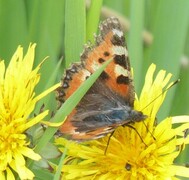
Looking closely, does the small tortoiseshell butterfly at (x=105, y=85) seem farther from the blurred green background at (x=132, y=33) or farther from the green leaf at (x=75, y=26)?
the blurred green background at (x=132, y=33)

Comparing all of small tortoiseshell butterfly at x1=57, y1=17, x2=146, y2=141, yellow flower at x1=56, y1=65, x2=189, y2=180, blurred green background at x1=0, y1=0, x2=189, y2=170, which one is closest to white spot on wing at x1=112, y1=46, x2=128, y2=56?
small tortoiseshell butterfly at x1=57, y1=17, x2=146, y2=141

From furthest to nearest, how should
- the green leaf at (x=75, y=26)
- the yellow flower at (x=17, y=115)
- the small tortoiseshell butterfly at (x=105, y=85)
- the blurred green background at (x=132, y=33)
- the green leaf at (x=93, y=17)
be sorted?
the blurred green background at (x=132, y=33) → the green leaf at (x=93, y=17) → the green leaf at (x=75, y=26) → the small tortoiseshell butterfly at (x=105, y=85) → the yellow flower at (x=17, y=115)

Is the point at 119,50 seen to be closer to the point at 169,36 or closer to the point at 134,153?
the point at 134,153

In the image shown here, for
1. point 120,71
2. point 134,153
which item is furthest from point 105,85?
point 134,153

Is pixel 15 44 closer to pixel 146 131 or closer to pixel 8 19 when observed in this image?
pixel 8 19

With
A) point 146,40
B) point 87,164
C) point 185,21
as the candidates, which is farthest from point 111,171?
point 146,40

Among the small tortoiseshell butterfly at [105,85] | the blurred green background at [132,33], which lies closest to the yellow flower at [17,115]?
the small tortoiseshell butterfly at [105,85]
